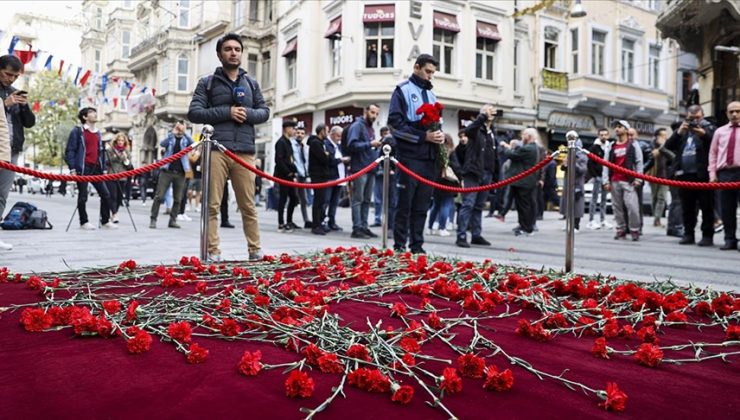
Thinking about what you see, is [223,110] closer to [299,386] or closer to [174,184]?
[299,386]

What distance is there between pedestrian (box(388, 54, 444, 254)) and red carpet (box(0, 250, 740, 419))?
84.4 inches

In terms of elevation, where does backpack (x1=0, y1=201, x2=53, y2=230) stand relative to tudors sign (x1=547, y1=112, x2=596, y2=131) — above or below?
below

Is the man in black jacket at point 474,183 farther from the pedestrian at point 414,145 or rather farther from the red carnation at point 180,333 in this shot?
the red carnation at point 180,333

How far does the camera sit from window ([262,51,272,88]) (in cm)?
3088

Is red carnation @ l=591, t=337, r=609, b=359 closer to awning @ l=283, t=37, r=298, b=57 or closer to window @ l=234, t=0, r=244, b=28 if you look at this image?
awning @ l=283, t=37, r=298, b=57

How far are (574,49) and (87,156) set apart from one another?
24.6 meters

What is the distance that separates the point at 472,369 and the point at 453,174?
25.3 feet

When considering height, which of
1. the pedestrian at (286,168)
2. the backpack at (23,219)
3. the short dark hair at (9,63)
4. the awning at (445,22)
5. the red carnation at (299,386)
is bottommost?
the red carnation at (299,386)

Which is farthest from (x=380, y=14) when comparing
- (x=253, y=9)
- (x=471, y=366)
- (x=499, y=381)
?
(x=499, y=381)

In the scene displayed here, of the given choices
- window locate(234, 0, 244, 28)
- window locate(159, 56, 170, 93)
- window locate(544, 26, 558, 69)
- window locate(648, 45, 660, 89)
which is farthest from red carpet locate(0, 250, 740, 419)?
window locate(159, 56, 170, 93)

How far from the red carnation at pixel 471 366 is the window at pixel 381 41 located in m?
22.6

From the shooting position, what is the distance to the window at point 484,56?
1028 inches

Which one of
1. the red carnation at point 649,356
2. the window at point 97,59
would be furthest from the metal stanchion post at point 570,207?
the window at point 97,59

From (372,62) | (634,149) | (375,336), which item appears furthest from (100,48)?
(375,336)
